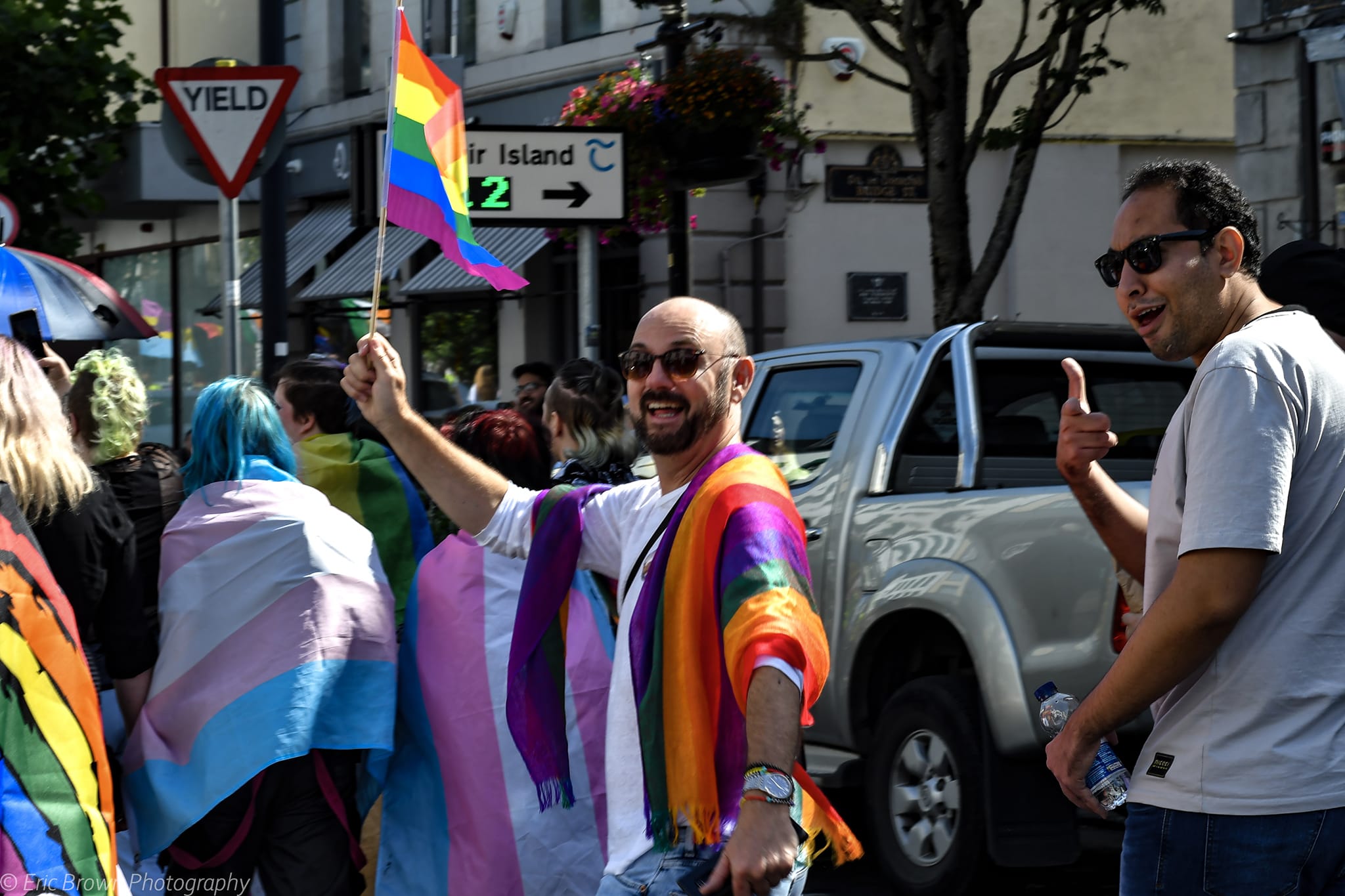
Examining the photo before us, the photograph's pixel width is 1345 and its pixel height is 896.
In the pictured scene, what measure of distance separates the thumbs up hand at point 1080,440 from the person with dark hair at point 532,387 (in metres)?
5.91

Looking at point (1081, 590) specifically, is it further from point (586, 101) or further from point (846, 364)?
point (586, 101)

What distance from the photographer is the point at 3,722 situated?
8.99 ft

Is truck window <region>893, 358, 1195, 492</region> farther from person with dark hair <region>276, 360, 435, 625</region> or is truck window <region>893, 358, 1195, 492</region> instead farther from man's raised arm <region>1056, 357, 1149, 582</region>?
man's raised arm <region>1056, 357, 1149, 582</region>

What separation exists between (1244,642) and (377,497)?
13.1ft

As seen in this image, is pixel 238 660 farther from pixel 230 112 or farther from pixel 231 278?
pixel 230 112

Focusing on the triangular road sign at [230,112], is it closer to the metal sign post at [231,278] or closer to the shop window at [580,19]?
the metal sign post at [231,278]

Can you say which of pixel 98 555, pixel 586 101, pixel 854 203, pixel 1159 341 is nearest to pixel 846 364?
pixel 98 555

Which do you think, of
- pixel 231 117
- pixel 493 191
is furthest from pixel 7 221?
pixel 493 191

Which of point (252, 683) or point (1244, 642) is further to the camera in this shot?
point (252, 683)

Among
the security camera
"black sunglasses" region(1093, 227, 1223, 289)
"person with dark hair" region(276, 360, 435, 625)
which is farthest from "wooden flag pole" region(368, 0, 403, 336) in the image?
the security camera

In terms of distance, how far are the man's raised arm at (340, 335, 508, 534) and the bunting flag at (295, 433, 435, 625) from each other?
2.44m

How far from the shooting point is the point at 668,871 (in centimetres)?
307

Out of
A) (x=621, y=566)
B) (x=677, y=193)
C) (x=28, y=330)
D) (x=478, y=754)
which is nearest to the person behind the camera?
(x=621, y=566)

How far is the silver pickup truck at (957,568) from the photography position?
542cm
